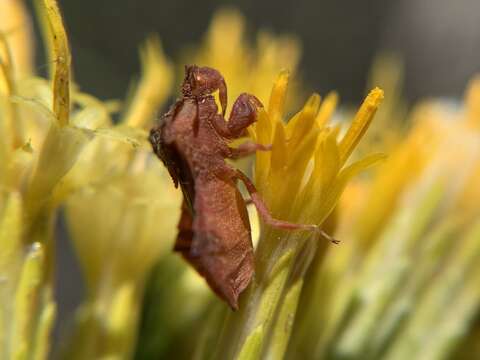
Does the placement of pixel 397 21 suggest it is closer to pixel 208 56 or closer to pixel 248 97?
pixel 208 56

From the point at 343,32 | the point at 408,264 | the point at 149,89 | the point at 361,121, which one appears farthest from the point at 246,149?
the point at 343,32

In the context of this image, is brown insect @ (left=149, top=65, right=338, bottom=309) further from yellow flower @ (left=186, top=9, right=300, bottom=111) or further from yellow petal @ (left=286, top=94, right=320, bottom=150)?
yellow flower @ (left=186, top=9, right=300, bottom=111)

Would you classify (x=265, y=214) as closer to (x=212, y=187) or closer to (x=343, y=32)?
(x=212, y=187)

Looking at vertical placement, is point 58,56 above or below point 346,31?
below

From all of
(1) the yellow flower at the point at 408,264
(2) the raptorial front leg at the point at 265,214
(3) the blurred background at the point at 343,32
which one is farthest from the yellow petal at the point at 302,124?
(3) the blurred background at the point at 343,32

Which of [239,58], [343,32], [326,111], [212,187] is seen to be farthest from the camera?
[343,32]

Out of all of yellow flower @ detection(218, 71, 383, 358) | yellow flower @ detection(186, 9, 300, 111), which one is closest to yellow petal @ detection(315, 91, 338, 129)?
yellow flower @ detection(218, 71, 383, 358)

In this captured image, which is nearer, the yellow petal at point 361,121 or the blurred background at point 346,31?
the yellow petal at point 361,121

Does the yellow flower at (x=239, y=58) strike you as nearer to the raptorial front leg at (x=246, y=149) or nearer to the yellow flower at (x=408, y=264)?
the yellow flower at (x=408, y=264)
